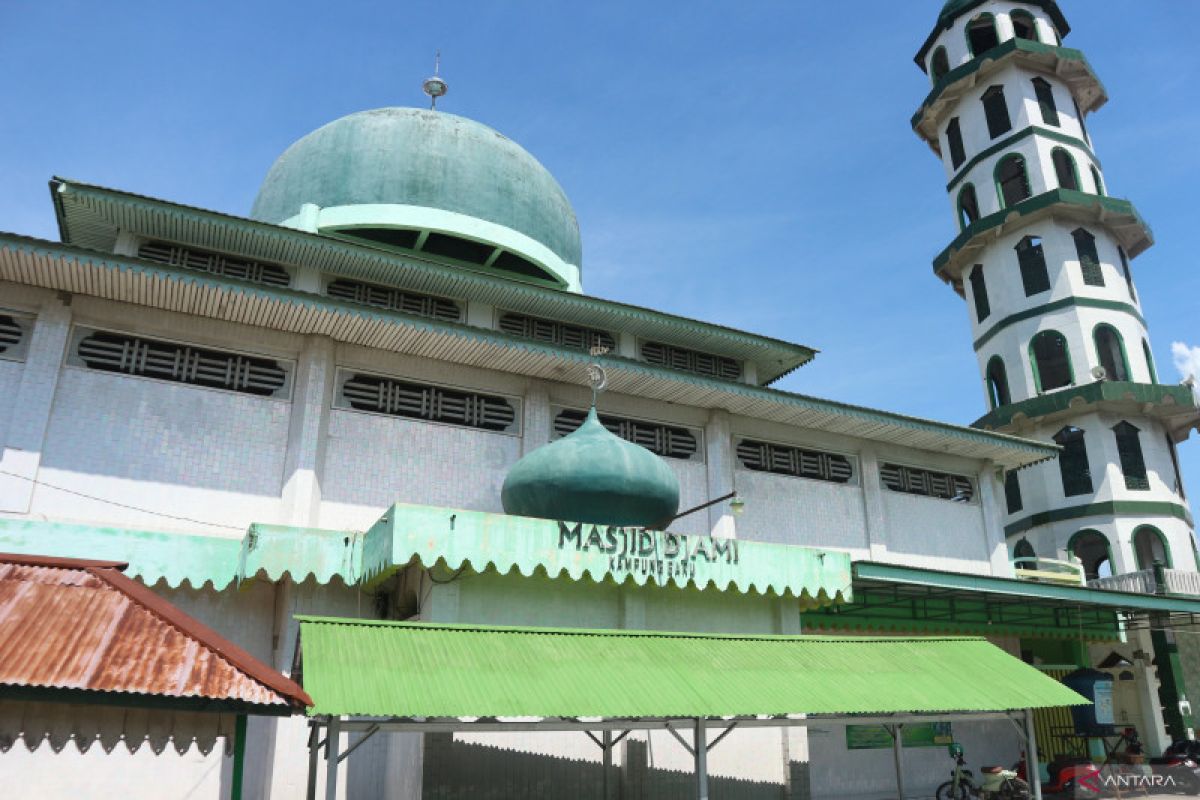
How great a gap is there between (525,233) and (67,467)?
10.6 metres

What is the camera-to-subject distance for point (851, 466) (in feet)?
66.8

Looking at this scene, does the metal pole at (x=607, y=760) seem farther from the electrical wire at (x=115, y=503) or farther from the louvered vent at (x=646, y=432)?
the electrical wire at (x=115, y=503)

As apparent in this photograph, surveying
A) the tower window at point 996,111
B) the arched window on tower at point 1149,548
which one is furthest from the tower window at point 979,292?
the arched window on tower at point 1149,548

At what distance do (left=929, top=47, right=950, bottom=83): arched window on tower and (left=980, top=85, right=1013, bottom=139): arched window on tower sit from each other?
2217mm

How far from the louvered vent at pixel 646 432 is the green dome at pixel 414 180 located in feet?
15.5

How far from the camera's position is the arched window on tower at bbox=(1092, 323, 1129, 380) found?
→ 1121 inches

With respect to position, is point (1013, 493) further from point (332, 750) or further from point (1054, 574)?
point (332, 750)

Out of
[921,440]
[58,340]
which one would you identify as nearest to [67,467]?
[58,340]

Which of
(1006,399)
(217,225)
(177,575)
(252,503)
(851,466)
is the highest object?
(1006,399)

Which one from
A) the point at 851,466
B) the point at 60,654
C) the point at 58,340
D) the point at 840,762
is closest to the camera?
the point at 60,654

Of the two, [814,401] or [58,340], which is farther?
[814,401]

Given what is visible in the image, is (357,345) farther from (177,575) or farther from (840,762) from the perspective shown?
(840,762)

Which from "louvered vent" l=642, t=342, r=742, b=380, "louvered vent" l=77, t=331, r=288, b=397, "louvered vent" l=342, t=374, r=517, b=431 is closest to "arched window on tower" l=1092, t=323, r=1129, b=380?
"louvered vent" l=642, t=342, r=742, b=380

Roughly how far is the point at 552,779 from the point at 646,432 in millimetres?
7409
